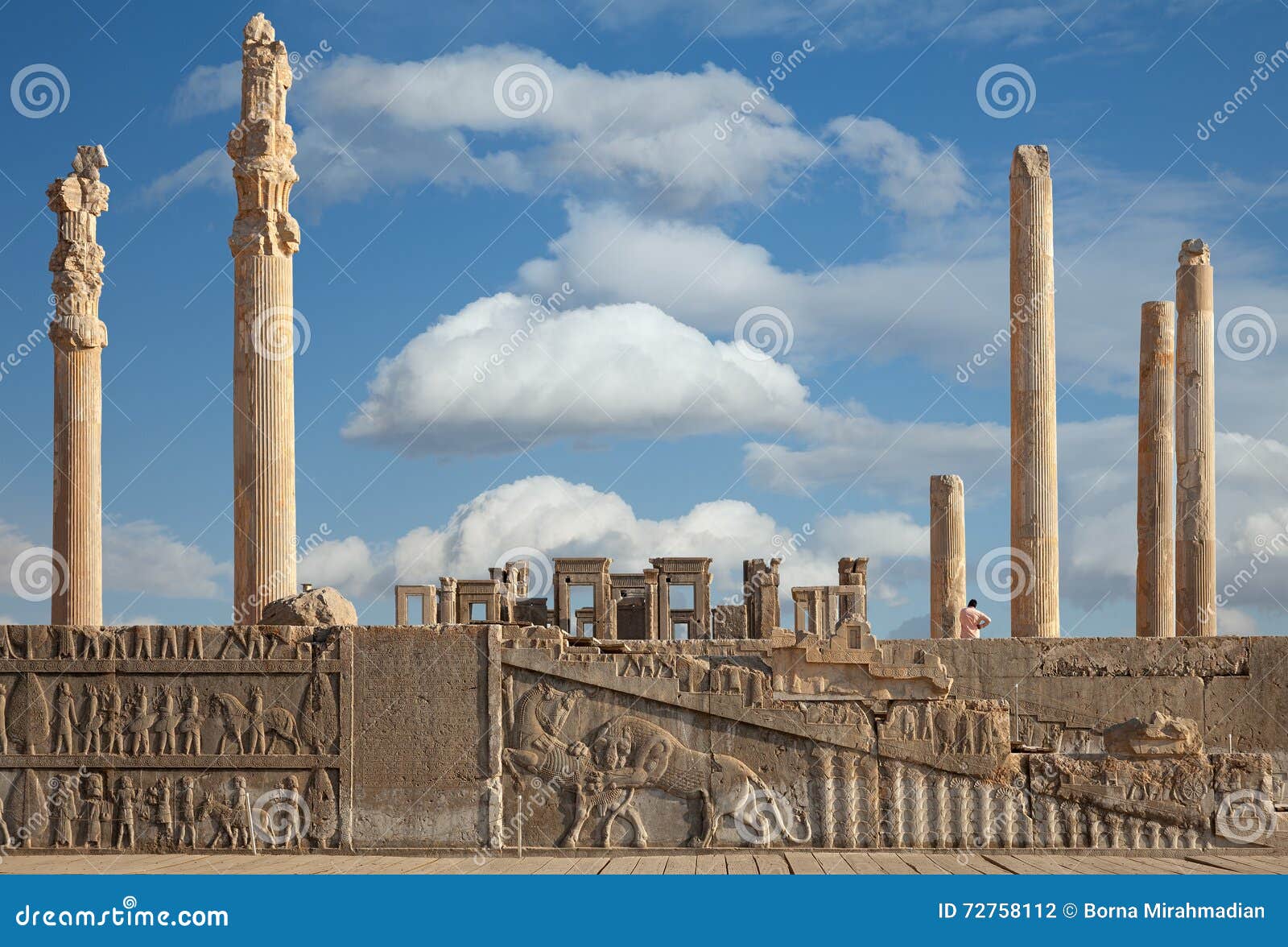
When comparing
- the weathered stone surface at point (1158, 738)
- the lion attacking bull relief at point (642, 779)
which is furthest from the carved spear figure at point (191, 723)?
the weathered stone surface at point (1158, 738)

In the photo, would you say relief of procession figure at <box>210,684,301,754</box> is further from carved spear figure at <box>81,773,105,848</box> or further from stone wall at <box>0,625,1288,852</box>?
carved spear figure at <box>81,773,105,848</box>

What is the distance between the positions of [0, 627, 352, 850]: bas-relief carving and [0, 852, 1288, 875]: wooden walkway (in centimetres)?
37

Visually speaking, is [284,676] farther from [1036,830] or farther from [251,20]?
[251,20]

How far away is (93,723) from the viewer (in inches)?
676

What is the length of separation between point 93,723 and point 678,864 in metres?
6.66

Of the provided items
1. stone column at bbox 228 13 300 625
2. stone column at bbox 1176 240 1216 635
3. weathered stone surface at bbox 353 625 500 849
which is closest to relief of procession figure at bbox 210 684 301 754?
weathered stone surface at bbox 353 625 500 849

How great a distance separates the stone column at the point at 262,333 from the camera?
21.9 meters

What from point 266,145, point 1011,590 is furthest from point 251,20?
point 1011,590

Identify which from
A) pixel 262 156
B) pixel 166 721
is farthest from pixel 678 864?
pixel 262 156

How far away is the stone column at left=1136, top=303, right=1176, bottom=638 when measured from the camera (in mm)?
28678

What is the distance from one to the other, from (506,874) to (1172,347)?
64.6 ft

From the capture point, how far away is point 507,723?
1689 cm

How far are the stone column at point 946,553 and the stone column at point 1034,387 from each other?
7.54 feet

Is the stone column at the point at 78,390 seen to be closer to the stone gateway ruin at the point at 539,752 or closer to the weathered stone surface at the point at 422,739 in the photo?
the stone gateway ruin at the point at 539,752
